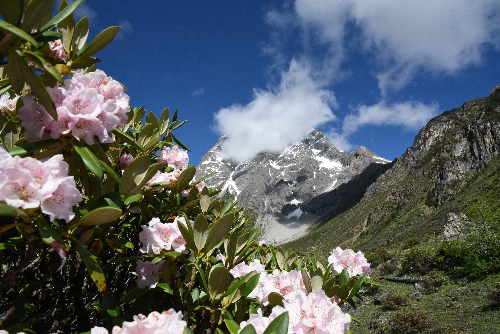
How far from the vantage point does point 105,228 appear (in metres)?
1.54

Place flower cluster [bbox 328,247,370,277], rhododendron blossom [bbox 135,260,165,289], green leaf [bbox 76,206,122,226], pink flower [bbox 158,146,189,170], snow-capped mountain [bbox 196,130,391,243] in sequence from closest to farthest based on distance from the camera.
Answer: green leaf [bbox 76,206,122,226], rhododendron blossom [bbox 135,260,165,289], pink flower [bbox 158,146,189,170], flower cluster [bbox 328,247,370,277], snow-capped mountain [bbox 196,130,391,243]

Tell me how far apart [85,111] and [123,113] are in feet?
0.62

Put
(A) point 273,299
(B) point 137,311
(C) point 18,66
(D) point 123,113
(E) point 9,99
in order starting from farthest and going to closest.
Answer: (E) point 9,99
(A) point 273,299
(B) point 137,311
(D) point 123,113
(C) point 18,66

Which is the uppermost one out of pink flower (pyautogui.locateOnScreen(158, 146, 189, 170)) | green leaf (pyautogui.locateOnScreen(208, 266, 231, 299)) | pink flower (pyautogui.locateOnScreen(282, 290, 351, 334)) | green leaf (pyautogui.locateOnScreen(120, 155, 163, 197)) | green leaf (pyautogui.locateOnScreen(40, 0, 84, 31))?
pink flower (pyautogui.locateOnScreen(158, 146, 189, 170))

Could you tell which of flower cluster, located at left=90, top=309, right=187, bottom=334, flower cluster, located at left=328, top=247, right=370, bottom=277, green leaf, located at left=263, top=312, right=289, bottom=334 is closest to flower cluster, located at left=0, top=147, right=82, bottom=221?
flower cluster, located at left=90, top=309, right=187, bottom=334

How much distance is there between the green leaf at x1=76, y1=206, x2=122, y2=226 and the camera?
40.1 inches

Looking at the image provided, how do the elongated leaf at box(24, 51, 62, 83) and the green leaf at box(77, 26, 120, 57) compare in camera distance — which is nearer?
the elongated leaf at box(24, 51, 62, 83)

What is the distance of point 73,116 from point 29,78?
0.54 ft

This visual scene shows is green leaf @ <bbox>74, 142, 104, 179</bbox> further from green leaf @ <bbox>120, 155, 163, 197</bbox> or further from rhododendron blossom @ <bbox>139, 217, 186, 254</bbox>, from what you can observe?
rhododendron blossom @ <bbox>139, 217, 186, 254</bbox>

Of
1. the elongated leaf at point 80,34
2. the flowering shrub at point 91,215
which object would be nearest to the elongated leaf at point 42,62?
the flowering shrub at point 91,215

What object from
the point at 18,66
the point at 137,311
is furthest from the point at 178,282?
the point at 18,66

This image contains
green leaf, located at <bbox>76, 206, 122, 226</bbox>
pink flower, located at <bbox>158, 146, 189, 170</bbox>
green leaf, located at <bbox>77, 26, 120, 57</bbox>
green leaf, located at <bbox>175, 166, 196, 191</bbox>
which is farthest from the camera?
pink flower, located at <bbox>158, 146, 189, 170</bbox>

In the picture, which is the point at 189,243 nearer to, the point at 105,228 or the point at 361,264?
the point at 105,228

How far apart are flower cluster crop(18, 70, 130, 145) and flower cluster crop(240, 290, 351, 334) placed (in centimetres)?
101
